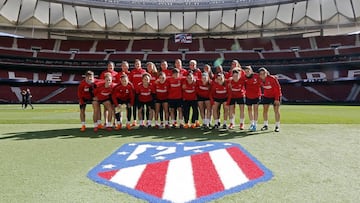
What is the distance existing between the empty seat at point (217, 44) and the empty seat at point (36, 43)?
25096 millimetres

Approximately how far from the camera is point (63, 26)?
1750 inches

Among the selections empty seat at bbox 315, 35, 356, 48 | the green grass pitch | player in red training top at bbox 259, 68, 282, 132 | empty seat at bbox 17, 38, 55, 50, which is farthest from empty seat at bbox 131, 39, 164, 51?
the green grass pitch

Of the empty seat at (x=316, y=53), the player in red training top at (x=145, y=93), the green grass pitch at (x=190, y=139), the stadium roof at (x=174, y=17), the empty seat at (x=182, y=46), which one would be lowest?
the green grass pitch at (x=190, y=139)

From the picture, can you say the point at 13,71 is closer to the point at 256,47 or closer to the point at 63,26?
the point at 63,26

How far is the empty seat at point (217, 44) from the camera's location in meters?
48.1

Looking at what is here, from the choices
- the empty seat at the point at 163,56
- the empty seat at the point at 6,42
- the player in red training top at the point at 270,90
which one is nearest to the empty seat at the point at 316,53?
the empty seat at the point at 163,56

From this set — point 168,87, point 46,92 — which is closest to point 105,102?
point 168,87

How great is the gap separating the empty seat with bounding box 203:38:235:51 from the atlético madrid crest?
43506 mm

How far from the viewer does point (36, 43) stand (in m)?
45.6

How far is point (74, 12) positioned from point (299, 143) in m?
43.1

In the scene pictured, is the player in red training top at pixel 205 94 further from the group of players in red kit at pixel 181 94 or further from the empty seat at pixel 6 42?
the empty seat at pixel 6 42

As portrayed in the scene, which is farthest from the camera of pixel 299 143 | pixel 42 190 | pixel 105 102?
pixel 105 102

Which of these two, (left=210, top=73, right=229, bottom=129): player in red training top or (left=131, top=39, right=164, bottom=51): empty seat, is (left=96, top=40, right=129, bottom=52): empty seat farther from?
(left=210, top=73, right=229, bottom=129): player in red training top

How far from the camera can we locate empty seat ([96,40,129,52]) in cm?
4806
